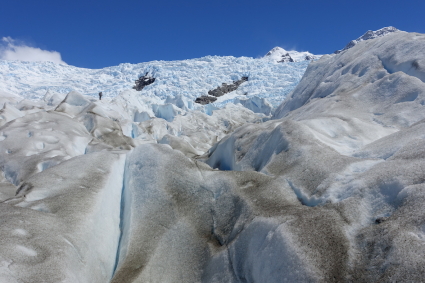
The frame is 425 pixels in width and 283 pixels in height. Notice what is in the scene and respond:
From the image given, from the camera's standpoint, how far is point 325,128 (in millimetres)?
10188

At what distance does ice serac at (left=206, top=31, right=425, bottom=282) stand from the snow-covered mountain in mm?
121967

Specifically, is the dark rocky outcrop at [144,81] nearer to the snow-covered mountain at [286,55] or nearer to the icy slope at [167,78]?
the icy slope at [167,78]

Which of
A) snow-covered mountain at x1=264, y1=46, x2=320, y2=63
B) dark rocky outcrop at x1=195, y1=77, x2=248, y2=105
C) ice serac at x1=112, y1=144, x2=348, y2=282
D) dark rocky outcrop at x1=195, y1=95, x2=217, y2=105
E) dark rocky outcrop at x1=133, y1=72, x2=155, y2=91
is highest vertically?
snow-covered mountain at x1=264, y1=46, x2=320, y2=63

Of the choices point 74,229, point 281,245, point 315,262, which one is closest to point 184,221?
point 74,229

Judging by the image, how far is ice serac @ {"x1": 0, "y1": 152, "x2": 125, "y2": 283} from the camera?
473 cm

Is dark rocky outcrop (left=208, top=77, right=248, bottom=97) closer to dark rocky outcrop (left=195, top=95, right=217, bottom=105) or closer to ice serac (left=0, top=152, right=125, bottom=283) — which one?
dark rocky outcrop (left=195, top=95, right=217, bottom=105)

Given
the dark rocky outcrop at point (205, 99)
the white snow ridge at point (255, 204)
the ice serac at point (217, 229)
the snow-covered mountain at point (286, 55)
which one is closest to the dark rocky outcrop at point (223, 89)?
the dark rocky outcrop at point (205, 99)

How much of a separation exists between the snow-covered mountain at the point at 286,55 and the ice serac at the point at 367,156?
12197 centimetres

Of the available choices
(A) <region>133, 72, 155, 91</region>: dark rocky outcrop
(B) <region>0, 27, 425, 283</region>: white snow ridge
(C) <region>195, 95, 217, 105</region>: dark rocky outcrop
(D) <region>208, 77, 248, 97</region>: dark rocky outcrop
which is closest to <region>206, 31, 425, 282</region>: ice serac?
(B) <region>0, 27, 425, 283</region>: white snow ridge

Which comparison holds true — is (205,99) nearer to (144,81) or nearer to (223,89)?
(223,89)

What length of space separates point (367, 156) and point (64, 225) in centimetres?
776

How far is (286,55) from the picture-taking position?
5394 inches

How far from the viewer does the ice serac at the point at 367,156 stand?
4.13 meters

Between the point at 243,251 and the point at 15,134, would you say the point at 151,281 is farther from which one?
the point at 15,134
